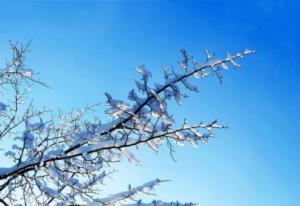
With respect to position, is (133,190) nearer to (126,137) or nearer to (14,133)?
(126,137)

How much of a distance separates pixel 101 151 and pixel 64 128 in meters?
1.97

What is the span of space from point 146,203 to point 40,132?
1.38 meters

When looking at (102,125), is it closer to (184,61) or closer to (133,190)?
(133,190)

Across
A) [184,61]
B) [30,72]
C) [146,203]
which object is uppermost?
[30,72]

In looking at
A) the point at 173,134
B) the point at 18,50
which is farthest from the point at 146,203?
the point at 18,50

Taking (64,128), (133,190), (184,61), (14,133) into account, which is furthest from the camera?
(14,133)

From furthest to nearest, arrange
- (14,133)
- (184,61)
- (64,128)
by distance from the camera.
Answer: (14,133) < (64,128) < (184,61)

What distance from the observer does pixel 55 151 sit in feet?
12.1

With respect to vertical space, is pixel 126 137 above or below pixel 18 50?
below

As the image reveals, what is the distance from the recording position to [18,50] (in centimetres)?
595

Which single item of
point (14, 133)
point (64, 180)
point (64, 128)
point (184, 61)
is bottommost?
point (64, 180)

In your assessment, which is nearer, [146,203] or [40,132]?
[146,203]

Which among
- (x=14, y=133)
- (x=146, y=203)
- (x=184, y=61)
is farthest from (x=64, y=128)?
(x=184, y=61)

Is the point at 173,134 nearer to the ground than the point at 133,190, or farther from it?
farther from it
